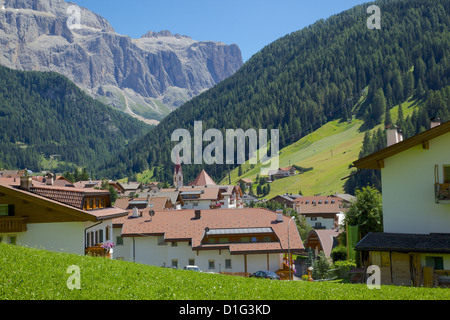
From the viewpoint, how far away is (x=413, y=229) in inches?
829

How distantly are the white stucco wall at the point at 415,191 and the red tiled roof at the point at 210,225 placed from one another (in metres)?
20.4

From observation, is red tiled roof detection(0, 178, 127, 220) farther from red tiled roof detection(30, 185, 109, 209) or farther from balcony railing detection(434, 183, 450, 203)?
balcony railing detection(434, 183, 450, 203)

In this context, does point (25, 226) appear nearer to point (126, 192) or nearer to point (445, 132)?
point (445, 132)

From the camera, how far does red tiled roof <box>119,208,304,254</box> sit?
42188 mm

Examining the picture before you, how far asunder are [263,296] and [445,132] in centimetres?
1353

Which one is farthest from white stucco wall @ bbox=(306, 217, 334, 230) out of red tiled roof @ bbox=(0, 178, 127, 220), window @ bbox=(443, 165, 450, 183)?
window @ bbox=(443, 165, 450, 183)

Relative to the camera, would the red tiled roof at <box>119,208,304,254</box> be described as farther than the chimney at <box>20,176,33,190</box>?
Yes

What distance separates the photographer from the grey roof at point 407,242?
1822 cm

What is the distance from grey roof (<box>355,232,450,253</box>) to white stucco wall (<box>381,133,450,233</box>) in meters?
0.74

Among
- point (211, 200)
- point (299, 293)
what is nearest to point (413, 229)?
point (299, 293)

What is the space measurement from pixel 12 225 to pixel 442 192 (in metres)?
22.7

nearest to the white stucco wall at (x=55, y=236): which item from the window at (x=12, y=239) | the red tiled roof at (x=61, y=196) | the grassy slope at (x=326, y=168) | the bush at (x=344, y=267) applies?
the window at (x=12, y=239)

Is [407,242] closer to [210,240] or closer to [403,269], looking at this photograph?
[403,269]

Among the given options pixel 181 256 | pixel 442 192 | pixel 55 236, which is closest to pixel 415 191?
pixel 442 192
